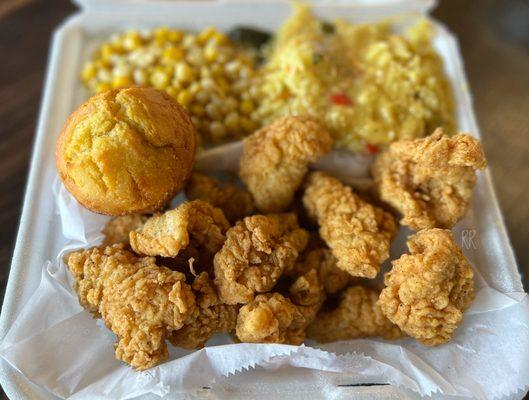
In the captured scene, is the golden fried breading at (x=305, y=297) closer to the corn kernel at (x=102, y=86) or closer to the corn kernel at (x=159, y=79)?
the corn kernel at (x=159, y=79)

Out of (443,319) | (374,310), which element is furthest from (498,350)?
(374,310)

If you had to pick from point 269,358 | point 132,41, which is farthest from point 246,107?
point 269,358

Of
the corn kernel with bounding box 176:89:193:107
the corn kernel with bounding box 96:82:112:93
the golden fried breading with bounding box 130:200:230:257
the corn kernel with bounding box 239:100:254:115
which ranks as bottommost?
the golden fried breading with bounding box 130:200:230:257

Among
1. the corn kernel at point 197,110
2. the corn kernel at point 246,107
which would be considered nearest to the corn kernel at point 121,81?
the corn kernel at point 197,110

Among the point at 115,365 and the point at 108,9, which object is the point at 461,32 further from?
the point at 115,365

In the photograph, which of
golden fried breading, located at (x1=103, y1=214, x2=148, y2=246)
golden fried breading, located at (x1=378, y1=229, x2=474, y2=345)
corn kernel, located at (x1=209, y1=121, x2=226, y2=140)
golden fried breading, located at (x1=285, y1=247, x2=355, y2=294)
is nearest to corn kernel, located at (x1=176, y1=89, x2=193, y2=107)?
corn kernel, located at (x1=209, y1=121, x2=226, y2=140)

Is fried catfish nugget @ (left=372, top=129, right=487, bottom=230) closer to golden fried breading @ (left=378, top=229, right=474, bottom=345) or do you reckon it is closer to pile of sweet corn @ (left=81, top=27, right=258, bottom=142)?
golden fried breading @ (left=378, top=229, right=474, bottom=345)
